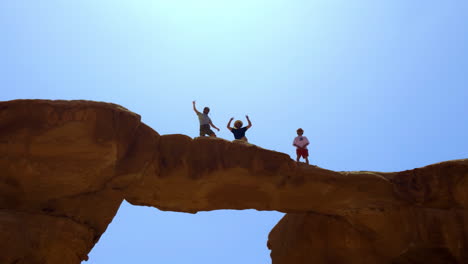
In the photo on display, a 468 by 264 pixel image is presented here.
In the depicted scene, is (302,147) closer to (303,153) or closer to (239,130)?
(303,153)

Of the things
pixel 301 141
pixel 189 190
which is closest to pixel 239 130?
pixel 301 141

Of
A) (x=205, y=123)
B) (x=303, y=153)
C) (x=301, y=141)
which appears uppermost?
(x=205, y=123)

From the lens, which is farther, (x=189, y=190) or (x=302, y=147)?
(x=302, y=147)

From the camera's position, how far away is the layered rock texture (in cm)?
970

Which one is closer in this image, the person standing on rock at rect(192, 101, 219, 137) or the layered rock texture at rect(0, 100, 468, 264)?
the layered rock texture at rect(0, 100, 468, 264)

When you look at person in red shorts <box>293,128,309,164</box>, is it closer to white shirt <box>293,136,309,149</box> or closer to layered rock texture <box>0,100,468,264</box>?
white shirt <box>293,136,309,149</box>

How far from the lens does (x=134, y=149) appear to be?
423 inches

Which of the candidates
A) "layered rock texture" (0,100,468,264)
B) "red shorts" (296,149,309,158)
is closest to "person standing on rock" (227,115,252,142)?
"layered rock texture" (0,100,468,264)

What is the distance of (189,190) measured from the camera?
37.6 ft

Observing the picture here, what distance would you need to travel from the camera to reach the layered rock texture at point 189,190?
970 centimetres

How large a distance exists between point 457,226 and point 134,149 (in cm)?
857

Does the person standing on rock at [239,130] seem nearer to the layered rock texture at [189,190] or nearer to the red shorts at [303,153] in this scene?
the layered rock texture at [189,190]

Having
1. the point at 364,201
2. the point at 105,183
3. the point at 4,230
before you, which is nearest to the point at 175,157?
the point at 105,183

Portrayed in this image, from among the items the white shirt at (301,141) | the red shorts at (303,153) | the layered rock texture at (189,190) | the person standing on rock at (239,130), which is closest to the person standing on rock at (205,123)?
the person standing on rock at (239,130)
